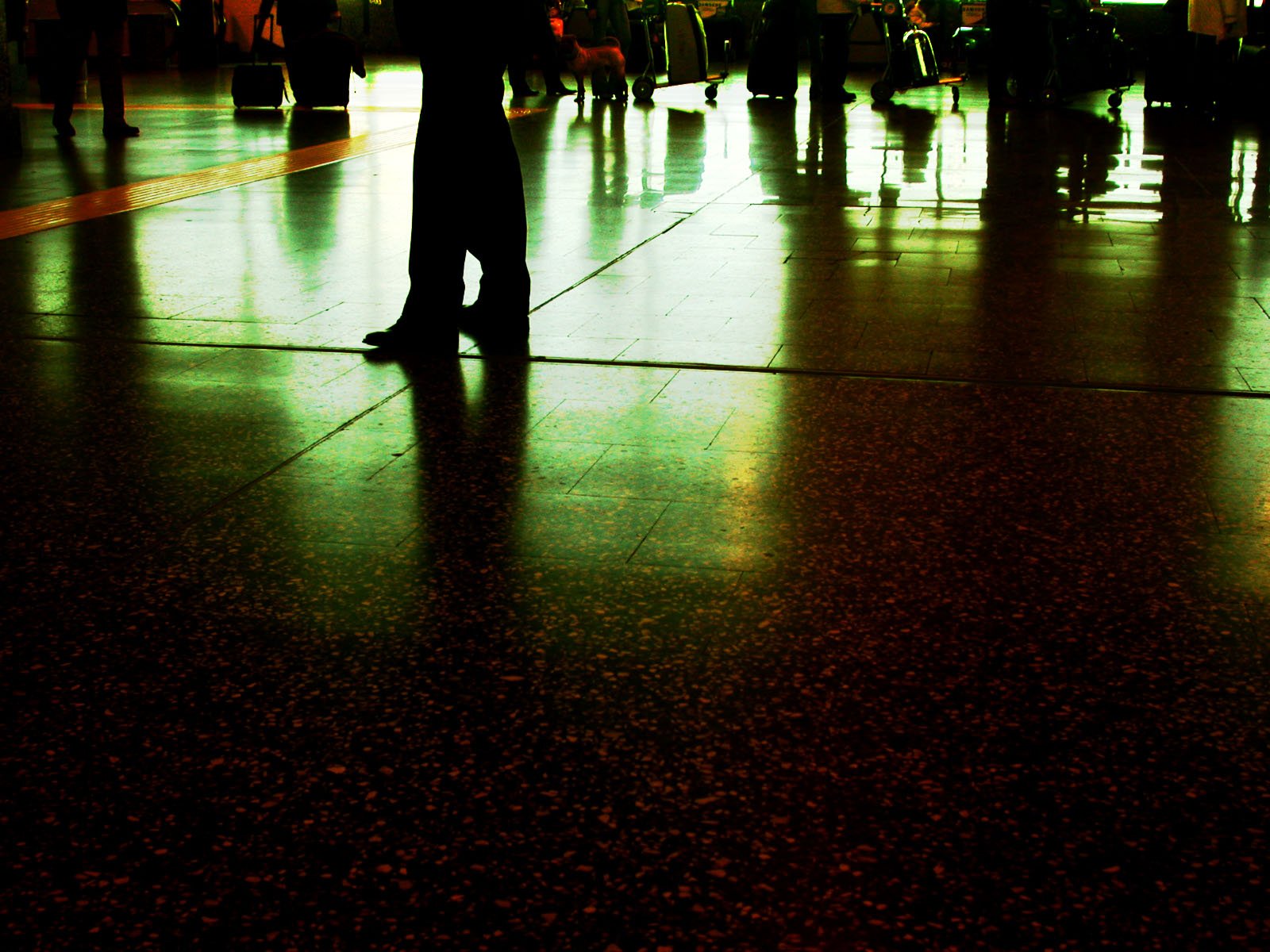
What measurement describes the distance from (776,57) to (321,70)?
4.61m

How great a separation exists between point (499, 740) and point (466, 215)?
2.77 m

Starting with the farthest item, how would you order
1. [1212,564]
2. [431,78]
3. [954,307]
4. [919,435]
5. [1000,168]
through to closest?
[1000,168] → [954,307] → [431,78] → [919,435] → [1212,564]

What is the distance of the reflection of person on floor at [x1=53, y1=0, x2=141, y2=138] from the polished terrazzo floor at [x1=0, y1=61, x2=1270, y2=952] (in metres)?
5.52

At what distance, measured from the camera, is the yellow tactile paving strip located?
6.80 metres

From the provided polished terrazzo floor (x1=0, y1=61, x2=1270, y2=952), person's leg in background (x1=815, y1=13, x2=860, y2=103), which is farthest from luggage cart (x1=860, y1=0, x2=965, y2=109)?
polished terrazzo floor (x1=0, y1=61, x2=1270, y2=952)

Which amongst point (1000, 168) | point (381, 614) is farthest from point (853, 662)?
point (1000, 168)

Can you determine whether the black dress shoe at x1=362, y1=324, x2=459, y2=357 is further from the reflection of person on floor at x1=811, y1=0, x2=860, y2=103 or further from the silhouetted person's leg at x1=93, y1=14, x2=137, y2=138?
the reflection of person on floor at x1=811, y1=0, x2=860, y2=103

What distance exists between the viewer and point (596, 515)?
299 cm

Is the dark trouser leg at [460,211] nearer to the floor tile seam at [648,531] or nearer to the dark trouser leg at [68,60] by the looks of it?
the floor tile seam at [648,531]

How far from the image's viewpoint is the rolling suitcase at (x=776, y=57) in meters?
15.0

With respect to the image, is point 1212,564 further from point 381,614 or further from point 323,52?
point 323,52

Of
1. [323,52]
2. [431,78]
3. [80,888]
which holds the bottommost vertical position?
[80,888]

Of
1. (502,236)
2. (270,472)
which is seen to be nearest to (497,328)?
(502,236)

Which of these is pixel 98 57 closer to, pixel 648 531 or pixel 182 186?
pixel 182 186
